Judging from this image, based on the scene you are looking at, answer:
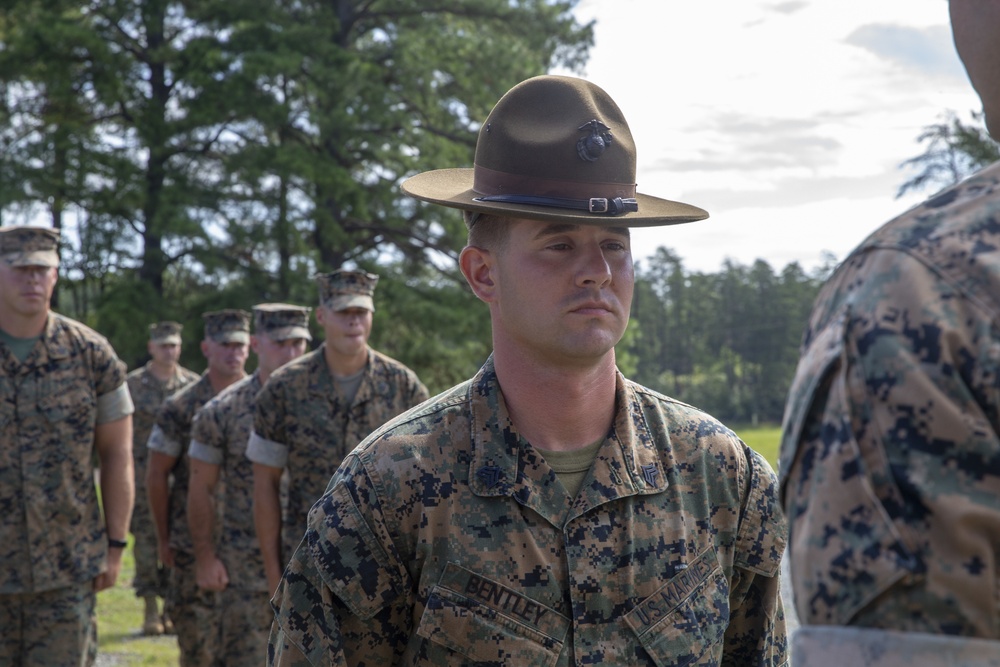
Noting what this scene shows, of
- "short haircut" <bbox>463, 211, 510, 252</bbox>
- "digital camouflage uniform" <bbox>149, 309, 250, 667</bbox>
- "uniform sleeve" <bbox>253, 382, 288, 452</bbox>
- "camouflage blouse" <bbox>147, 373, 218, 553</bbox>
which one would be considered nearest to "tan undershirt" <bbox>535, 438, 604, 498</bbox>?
"short haircut" <bbox>463, 211, 510, 252</bbox>

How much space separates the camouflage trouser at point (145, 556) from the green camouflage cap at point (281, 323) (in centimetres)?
370

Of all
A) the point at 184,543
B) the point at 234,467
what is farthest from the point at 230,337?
the point at 234,467

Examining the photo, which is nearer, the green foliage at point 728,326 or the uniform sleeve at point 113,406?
the uniform sleeve at point 113,406

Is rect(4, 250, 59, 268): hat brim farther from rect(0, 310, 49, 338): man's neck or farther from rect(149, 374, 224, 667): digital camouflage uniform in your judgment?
rect(149, 374, 224, 667): digital camouflage uniform

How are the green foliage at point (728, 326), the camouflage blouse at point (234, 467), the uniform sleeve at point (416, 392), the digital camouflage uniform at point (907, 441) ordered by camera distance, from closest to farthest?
the digital camouflage uniform at point (907, 441) → the uniform sleeve at point (416, 392) → the camouflage blouse at point (234, 467) → the green foliage at point (728, 326)

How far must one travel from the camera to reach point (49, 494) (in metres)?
6.11

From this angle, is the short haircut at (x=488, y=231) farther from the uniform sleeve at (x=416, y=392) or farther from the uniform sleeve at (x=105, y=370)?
the uniform sleeve at (x=416, y=392)

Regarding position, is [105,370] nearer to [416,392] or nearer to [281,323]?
[416,392]

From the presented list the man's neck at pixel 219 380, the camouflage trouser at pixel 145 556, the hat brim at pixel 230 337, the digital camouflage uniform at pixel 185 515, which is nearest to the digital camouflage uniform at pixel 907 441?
the digital camouflage uniform at pixel 185 515

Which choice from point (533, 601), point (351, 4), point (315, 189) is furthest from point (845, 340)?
point (351, 4)

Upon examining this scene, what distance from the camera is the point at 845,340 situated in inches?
52.3

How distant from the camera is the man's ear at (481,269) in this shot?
2.95 meters

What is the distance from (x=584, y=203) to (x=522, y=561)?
89cm

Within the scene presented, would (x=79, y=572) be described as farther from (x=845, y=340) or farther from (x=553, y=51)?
(x=553, y=51)
